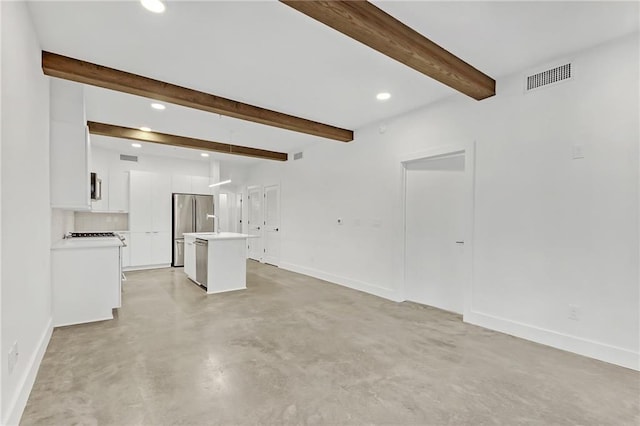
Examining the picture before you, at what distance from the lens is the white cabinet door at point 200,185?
8023 mm

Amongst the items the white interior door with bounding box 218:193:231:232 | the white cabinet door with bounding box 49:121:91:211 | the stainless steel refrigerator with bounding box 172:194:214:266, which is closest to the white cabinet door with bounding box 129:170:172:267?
the stainless steel refrigerator with bounding box 172:194:214:266

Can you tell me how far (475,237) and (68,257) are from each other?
4824mm

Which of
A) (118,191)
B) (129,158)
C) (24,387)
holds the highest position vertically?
(129,158)

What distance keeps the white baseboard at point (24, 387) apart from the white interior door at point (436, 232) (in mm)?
4211

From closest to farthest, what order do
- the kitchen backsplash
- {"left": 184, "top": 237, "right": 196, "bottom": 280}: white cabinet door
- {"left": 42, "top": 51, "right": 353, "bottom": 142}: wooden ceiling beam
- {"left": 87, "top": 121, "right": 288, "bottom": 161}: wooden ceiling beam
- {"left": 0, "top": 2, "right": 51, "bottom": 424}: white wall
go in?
{"left": 0, "top": 2, "right": 51, "bottom": 424}: white wall
{"left": 42, "top": 51, "right": 353, "bottom": 142}: wooden ceiling beam
{"left": 87, "top": 121, "right": 288, "bottom": 161}: wooden ceiling beam
{"left": 184, "top": 237, "right": 196, "bottom": 280}: white cabinet door
the kitchen backsplash

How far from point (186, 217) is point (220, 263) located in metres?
3.14

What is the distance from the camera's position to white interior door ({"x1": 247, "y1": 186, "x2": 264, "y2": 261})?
8742 millimetres

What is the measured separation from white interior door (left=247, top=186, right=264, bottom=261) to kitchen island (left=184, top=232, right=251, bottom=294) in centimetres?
305

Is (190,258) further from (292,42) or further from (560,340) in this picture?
(560,340)

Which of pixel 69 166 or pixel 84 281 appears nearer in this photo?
pixel 69 166

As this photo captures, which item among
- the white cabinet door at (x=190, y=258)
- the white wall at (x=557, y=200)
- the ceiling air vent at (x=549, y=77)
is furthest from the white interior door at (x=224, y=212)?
the ceiling air vent at (x=549, y=77)

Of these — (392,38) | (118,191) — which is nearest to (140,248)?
(118,191)

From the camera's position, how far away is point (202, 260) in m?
5.48

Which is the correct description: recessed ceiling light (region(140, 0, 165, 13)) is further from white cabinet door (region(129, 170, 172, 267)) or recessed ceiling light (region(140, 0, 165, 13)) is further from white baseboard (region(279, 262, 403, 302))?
white cabinet door (region(129, 170, 172, 267))
